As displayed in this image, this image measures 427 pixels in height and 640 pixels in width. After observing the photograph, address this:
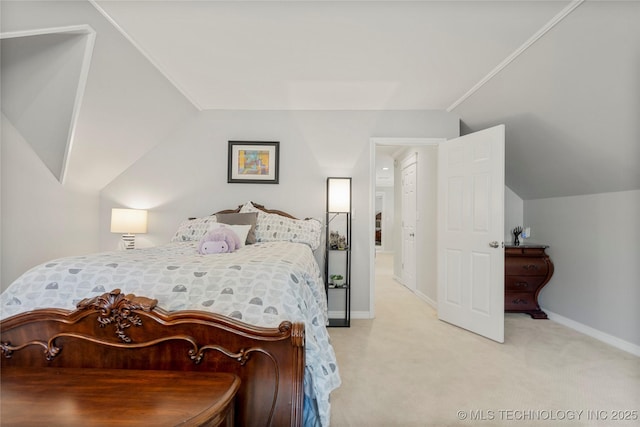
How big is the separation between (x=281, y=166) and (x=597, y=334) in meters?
3.56

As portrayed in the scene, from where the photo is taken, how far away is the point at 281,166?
3.41 m

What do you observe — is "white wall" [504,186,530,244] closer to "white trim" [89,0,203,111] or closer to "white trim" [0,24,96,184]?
"white trim" [89,0,203,111]

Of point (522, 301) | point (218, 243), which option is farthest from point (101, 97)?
point (522, 301)

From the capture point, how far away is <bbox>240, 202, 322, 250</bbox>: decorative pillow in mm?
2934

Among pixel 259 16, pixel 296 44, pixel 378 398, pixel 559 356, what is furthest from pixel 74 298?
pixel 559 356

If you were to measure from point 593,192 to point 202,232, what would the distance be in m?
3.86

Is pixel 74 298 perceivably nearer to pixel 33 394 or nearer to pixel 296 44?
pixel 33 394

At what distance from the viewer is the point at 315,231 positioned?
3100mm

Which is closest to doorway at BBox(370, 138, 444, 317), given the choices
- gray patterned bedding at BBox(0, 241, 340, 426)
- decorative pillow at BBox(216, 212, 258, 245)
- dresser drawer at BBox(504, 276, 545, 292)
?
dresser drawer at BBox(504, 276, 545, 292)

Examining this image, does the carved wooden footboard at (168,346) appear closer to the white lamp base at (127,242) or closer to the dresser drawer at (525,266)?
the white lamp base at (127,242)

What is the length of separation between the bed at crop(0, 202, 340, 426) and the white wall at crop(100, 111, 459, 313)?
6.12 feet

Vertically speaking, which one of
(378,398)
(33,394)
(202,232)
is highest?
(202,232)

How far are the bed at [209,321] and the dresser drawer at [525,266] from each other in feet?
8.95

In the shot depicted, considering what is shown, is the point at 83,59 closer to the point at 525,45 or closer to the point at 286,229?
the point at 286,229
